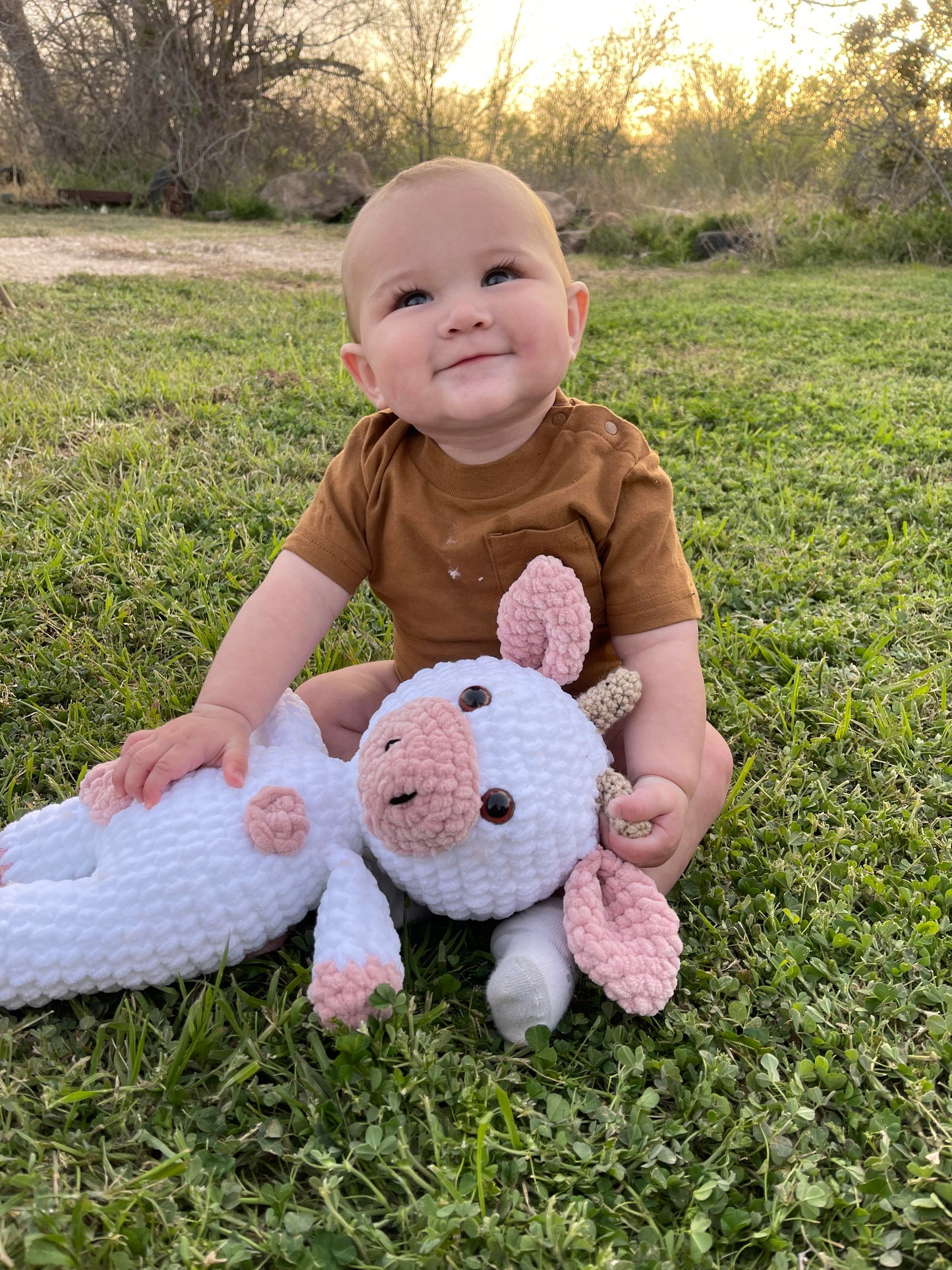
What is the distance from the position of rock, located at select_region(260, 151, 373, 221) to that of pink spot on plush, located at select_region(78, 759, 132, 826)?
1169cm

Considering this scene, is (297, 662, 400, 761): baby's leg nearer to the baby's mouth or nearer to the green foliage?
the baby's mouth

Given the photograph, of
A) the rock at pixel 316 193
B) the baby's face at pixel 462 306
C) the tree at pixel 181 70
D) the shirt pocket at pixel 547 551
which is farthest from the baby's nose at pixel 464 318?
the tree at pixel 181 70

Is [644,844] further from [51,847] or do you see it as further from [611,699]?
[51,847]

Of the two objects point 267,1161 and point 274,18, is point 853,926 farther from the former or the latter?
point 274,18

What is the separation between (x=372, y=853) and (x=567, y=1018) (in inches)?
12.9

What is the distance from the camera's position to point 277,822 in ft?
3.95

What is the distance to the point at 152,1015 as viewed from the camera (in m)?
1.17

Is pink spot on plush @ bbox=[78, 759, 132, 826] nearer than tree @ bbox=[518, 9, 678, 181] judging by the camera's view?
Yes

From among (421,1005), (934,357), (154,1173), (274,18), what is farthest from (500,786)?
(274,18)

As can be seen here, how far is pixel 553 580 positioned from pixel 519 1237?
30.6 inches

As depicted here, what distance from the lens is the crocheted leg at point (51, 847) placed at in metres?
1.30

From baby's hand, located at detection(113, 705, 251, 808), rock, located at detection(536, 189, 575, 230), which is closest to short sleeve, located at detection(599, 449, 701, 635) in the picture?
baby's hand, located at detection(113, 705, 251, 808)

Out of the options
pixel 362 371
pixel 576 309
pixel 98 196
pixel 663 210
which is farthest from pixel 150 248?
pixel 576 309

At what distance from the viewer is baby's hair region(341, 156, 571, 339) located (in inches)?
56.0
